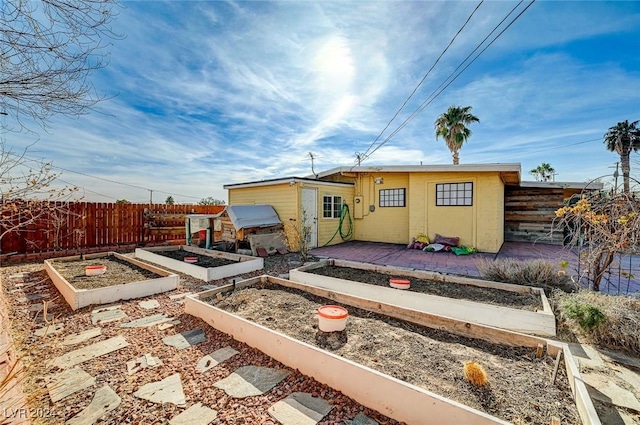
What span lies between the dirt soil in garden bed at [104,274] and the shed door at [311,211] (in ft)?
15.5

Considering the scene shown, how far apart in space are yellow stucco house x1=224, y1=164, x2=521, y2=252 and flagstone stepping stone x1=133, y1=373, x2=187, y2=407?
6.52 meters

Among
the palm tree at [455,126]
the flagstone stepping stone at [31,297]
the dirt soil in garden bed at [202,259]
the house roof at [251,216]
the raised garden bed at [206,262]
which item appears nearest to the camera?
the flagstone stepping stone at [31,297]

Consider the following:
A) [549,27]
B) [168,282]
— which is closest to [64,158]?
[168,282]

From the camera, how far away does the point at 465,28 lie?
19.1 ft

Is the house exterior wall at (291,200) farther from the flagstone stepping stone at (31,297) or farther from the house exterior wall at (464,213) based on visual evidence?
the flagstone stepping stone at (31,297)

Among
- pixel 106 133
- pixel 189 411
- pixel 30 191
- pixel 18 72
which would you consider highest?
pixel 106 133

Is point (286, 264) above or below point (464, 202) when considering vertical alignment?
below

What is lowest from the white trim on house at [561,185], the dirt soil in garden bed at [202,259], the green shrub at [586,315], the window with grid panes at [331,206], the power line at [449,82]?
the dirt soil in garden bed at [202,259]

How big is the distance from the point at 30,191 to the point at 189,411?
2.36 metres

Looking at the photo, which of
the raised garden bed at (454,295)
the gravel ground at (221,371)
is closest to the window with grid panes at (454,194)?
the raised garden bed at (454,295)

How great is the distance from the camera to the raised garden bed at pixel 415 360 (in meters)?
1.78

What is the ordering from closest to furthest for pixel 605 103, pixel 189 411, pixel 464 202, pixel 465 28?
1. pixel 189 411
2. pixel 465 28
3. pixel 605 103
4. pixel 464 202

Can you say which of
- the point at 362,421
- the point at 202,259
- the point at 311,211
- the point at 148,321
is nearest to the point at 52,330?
the point at 148,321

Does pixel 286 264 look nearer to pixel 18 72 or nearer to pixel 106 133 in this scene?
pixel 106 133
